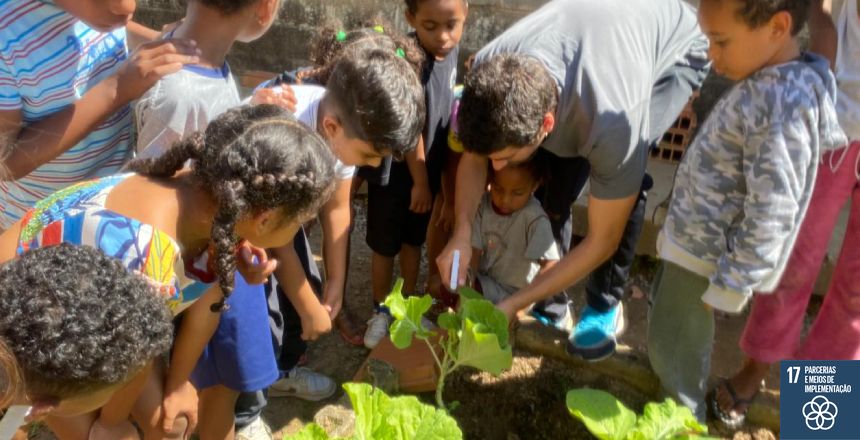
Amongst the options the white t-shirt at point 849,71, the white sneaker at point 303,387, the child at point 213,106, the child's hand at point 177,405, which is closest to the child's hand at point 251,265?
the child at point 213,106

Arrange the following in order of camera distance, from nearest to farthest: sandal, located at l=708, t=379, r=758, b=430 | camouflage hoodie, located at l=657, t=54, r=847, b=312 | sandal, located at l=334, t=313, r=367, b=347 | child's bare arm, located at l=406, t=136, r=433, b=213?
camouflage hoodie, located at l=657, t=54, r=847, b=312 < sandal, located at l=708, t=379, r=758, b=430 < child's bare arm, located at l=406, t=136, r=433, b=213 < sandal, located at l=334, t=313, r=367, b=347

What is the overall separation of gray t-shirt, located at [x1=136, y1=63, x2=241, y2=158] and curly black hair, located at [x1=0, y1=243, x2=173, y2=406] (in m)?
0.65

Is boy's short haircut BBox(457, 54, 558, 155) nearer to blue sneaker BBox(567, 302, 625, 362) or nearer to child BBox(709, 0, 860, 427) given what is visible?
blue sneaker BBox(567, 302, 625, 362)

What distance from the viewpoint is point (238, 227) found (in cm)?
163

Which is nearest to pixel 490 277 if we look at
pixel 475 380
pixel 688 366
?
pixel 475 380

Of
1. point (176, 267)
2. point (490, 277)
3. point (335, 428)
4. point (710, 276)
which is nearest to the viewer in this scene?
point (176, 267)

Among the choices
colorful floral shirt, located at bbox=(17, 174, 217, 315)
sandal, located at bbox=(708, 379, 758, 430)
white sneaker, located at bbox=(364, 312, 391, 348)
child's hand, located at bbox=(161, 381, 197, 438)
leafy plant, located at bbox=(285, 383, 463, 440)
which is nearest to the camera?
colorful floral shirt, located at bbox=(17, 174, 217, 315)

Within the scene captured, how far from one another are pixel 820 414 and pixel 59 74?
2382 millimetres

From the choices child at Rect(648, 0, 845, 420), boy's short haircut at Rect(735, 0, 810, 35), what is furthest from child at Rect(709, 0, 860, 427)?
boy's short haircut at Rect(735, 0, 810, 35)

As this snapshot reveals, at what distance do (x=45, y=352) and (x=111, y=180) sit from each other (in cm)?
55

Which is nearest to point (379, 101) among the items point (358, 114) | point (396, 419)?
point (358, 114)

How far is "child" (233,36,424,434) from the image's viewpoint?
2.06 m

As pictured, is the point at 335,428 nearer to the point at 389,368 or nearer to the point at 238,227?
the point at 389,368

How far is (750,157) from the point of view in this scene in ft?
6.04
